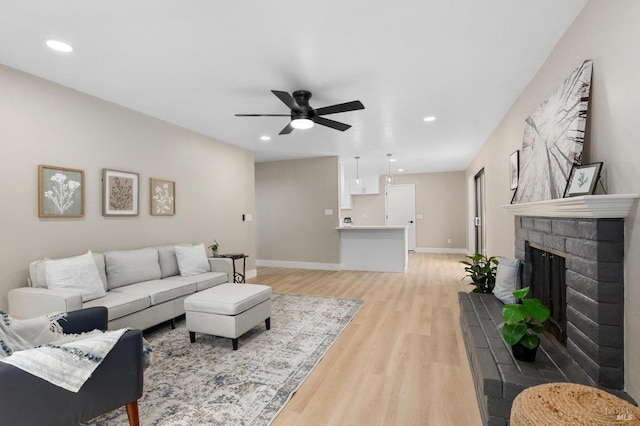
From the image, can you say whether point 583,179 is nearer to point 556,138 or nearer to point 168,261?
point 556,138

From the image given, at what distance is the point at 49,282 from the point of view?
252cm

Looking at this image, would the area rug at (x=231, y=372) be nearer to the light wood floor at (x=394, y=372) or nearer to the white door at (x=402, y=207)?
the light wood floor at (x=394, y=372)

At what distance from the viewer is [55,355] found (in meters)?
1.22

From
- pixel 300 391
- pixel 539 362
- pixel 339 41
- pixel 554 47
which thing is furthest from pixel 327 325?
pixel 554 47

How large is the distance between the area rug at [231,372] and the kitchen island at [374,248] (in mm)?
2842

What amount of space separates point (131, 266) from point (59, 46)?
2102mm

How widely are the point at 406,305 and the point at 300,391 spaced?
2.25 metres

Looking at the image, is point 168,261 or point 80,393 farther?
point 168,261

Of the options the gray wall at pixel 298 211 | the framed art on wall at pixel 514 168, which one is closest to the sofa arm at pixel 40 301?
the framed art on wall at pixel 514 168

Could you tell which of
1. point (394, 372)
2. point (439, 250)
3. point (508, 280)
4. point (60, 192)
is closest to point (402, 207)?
point (439, 250)

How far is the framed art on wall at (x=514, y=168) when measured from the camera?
3.05 meters

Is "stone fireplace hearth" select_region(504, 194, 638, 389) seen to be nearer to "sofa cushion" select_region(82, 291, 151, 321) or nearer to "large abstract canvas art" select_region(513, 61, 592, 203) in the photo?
"large abstract canvas art" select_region(513, 61, 592, 203)

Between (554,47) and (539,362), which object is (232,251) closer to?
(539,362)

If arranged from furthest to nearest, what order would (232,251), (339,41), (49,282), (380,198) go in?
(380,198) < (232,251) < (49,282) < (339,41)
